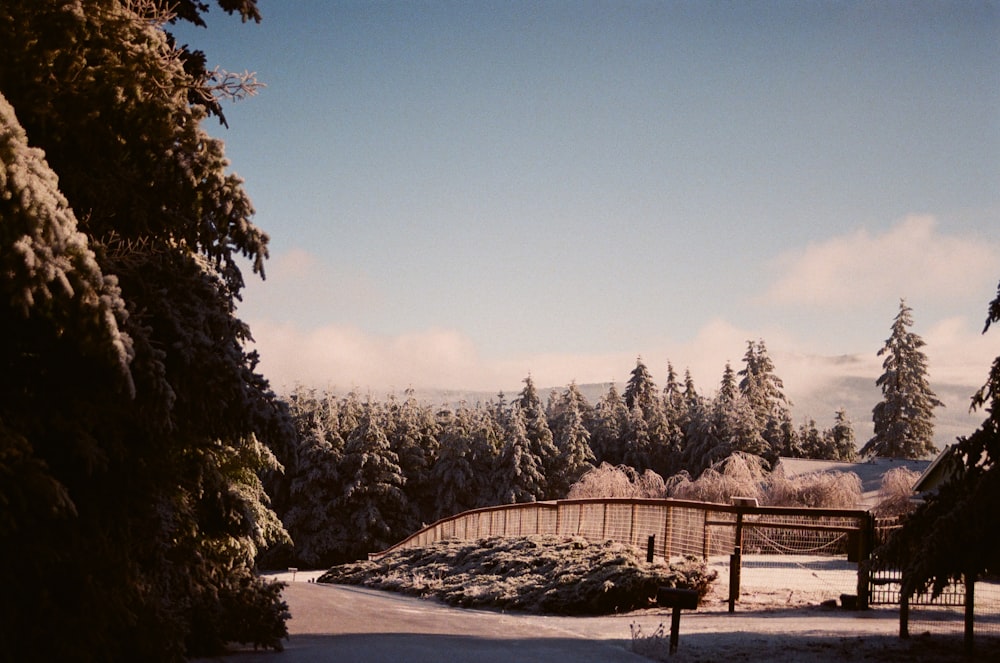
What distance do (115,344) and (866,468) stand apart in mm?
43979

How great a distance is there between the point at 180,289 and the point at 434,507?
63.9 metres

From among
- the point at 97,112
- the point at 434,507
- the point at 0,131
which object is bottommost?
the point at 434,507

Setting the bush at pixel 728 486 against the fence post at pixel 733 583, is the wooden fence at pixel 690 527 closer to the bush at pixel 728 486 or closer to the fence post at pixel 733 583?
the fence post at pixel 733 583

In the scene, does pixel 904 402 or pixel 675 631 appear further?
pixel 904 402

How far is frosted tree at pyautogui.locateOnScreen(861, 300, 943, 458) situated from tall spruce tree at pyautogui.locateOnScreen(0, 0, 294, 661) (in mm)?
66540

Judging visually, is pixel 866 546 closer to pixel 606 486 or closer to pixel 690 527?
pixel 690 527

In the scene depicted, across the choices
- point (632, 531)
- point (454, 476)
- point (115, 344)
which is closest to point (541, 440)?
point (454, 476)

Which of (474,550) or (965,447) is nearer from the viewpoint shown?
(965,447)

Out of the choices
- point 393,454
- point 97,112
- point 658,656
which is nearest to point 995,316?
point 658,656

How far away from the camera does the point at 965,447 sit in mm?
10477

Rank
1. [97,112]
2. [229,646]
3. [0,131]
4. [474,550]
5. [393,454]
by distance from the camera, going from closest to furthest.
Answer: [0,131] → [97,112] → [229,646] → [474,550] → [393,454]

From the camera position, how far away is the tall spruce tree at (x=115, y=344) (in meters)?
6.39

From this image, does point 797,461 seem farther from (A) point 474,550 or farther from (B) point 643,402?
(B) point 643,402

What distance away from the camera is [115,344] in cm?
628
